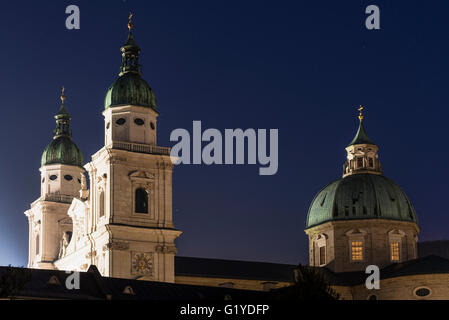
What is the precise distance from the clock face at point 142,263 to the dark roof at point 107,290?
7.42m

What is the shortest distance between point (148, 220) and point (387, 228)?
26108 millimetres

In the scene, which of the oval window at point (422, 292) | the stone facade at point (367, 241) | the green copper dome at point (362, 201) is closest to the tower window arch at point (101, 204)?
the stone facade at point (367, 241)

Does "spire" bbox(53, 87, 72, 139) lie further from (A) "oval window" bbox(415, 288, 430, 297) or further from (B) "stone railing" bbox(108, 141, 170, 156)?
(A) "oval window" bbox(415, 288, 430, 297)

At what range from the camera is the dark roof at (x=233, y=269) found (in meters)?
99.2

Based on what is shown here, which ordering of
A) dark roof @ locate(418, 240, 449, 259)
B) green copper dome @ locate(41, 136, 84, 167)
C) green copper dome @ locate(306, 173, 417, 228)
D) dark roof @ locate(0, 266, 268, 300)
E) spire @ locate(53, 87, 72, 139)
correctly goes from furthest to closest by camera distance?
1. dark roof @ locate(418, 240, 449, 259)
2. spire @ locate(53, 87, 72, 139)
3. green copper dome @ locate(41, 136, 84, 167)
4. green copper dome @ locate(306, 173, 417, 228)
5. dark roof @ locate(0, 266, 268, 300)

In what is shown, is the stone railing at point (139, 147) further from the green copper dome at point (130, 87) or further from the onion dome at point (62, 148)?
the onion dome at point (62, 148)

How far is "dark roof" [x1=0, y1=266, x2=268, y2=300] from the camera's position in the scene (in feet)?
248

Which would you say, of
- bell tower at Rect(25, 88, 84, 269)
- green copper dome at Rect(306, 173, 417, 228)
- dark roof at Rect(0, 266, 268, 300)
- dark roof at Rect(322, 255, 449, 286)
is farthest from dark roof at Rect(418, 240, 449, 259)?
dark roof at Rect(0, 266, 268, 300)

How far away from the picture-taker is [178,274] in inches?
3814

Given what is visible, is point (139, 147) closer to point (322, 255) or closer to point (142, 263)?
point (142, 263)

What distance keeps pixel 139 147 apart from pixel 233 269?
50.9 ft
